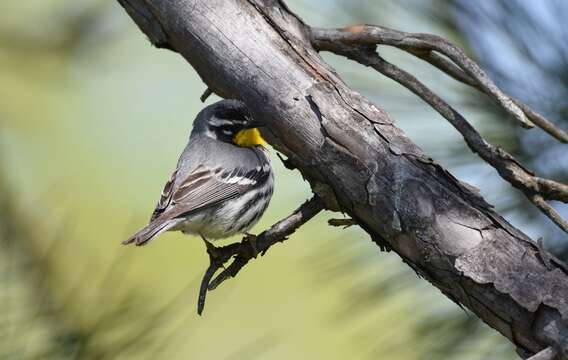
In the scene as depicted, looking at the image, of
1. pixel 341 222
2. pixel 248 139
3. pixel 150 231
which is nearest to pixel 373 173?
pixel 341 222

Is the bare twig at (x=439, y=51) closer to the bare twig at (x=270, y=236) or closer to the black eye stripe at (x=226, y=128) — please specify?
the bare twig at (x=270, y=236)

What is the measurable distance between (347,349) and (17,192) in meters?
1.01

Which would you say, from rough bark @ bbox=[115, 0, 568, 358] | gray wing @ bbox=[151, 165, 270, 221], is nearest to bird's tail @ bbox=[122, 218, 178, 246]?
gray wing @ bbox=[151, 165, 270, 221]

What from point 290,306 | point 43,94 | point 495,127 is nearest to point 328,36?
point 495,127

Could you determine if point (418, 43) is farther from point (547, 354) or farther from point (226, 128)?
point (226, 128)

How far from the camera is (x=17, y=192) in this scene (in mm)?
1478

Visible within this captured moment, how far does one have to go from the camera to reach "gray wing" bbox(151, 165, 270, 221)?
2846 mm

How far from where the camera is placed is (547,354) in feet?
5.37

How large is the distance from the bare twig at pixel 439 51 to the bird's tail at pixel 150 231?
0.69 metres

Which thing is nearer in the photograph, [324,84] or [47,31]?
[324,84]

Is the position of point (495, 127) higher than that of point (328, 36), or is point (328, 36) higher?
point (328, 36)

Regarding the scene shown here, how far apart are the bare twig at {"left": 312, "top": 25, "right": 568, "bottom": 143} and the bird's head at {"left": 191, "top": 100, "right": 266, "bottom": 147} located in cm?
75

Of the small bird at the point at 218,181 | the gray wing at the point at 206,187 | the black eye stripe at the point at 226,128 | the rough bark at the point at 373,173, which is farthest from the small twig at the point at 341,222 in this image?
the black eye stripe at the point at 226,128

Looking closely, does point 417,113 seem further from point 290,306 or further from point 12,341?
point 12,341
